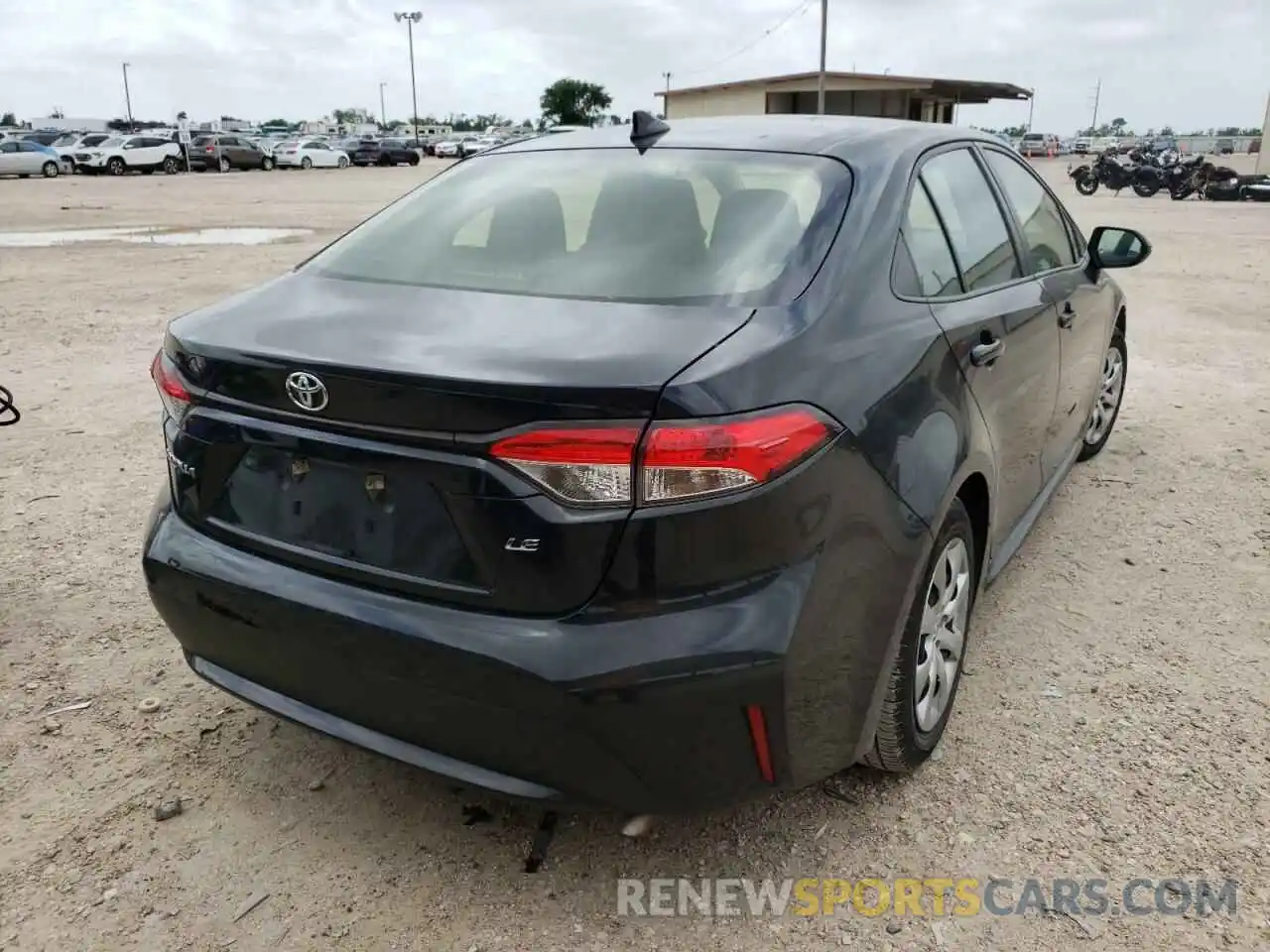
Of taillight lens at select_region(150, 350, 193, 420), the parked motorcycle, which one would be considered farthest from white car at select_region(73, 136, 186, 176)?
taillight lens at select_region(150, 350, 193, 420)

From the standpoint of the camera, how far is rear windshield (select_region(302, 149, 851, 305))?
237cm

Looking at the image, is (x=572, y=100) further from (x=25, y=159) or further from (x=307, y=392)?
(x=307, y=392)

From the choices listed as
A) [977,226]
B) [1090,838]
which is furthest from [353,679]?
[977,226]

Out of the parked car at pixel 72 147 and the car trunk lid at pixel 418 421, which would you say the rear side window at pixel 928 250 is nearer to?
the car trunk lid at pixel 418 421

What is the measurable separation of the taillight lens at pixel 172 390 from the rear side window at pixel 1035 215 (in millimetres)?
2636

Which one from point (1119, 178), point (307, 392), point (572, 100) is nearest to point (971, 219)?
point (307, 392)

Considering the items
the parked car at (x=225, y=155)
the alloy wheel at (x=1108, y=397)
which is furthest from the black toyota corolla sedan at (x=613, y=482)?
the parked car at (x=225, y=155)

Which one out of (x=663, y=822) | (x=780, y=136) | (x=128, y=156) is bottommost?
(x=663, y=822)

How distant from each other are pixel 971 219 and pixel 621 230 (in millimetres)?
1186

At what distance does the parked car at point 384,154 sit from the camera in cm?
5178

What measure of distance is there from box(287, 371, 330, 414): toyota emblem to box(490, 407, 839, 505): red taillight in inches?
15.9

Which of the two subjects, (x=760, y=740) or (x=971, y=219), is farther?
(x=971, y=219)

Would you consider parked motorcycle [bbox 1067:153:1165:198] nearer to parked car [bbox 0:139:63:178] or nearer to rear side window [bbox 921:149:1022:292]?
rear side window [bbox 921:149:1022:292]

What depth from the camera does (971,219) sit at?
124 inches
